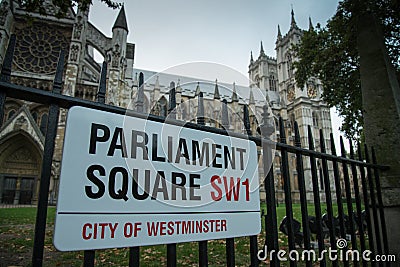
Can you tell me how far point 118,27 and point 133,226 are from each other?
74.9ft

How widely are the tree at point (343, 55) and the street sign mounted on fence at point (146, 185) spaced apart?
377 centimetres

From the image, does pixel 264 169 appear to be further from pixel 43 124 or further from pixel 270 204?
pixel 43 124

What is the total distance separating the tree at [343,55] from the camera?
5.26m

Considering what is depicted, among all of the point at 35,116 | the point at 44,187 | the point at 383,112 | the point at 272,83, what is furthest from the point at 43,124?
the point at 272,83

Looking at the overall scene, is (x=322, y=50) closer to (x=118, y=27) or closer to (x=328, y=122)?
(x=118, y=27)

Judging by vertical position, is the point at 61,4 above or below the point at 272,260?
above

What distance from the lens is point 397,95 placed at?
9.90 ft

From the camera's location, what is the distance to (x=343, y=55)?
23.5 feet

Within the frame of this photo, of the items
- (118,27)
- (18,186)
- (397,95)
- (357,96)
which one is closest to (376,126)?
(397,95)

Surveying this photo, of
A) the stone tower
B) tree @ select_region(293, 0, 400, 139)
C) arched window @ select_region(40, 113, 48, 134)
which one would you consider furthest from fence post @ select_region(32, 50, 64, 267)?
the stone tower

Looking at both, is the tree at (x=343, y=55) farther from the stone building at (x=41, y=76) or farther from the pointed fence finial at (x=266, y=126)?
the stone building at (x=41, y=76)

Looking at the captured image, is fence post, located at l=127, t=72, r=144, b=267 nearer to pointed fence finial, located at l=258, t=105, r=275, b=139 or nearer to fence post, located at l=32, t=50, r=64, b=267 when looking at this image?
fence post, located at l=32, t=50, r=64, b=267

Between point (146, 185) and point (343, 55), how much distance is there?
7871mm

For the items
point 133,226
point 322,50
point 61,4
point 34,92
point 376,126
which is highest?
point 322,50
